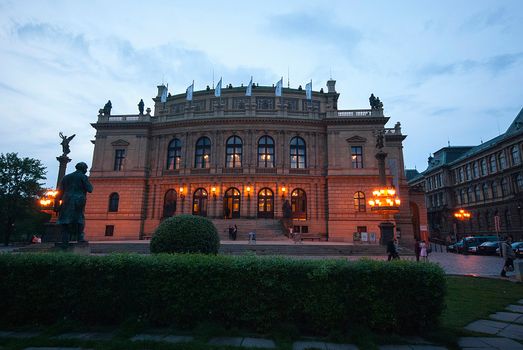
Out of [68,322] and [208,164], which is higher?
[208,164]

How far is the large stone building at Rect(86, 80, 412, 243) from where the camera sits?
36.3 m

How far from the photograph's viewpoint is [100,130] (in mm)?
40375

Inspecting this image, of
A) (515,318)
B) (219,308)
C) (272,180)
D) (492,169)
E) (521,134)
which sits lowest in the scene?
(515,318)

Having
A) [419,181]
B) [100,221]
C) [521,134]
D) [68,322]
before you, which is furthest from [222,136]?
[419,181]

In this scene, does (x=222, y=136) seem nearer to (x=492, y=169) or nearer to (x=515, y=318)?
(x=515, y=318)

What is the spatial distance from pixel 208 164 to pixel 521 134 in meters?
46.0

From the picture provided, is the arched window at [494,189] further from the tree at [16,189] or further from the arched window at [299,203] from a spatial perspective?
the tree at [16,189]

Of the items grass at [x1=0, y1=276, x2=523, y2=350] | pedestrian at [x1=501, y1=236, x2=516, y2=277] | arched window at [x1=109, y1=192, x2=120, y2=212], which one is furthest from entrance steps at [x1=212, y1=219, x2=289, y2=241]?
grass at [x1=0, y1=276, x2=523, y2=350]

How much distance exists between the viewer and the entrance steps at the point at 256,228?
32844 mm

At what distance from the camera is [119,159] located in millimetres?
39906

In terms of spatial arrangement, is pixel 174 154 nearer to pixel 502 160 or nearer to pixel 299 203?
pixel 299 203

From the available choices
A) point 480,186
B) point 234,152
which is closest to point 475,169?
point 480,186

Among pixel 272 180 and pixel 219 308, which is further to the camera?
pixel 272 180

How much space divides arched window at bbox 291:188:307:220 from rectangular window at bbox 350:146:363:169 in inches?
297
